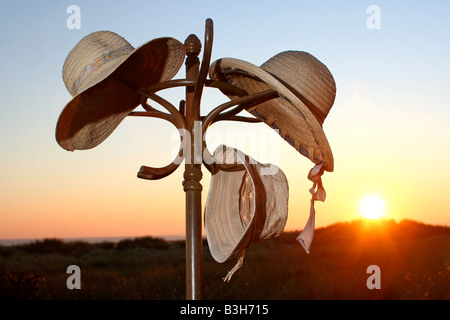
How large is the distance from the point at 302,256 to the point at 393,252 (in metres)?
0.97

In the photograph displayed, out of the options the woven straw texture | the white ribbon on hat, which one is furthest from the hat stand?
the white ribbon on hat

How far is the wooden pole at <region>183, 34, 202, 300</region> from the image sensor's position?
3.83 ft

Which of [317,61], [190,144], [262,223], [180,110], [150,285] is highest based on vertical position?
[317,61]

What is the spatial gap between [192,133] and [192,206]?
195 millimetres

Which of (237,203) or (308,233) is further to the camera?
(237,203)

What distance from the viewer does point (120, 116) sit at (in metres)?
1.37

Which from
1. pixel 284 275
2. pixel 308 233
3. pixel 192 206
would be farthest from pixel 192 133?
pixel 284 275

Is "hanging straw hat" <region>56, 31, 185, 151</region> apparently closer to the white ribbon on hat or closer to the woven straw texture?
the woven straw texture

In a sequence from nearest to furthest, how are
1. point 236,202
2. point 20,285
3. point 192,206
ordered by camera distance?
point 192,206, point 236,202, point 20,285

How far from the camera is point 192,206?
1188 mm

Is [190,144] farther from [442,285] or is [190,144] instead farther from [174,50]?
[442,285]

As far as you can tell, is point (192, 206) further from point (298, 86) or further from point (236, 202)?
point (298, 86)
